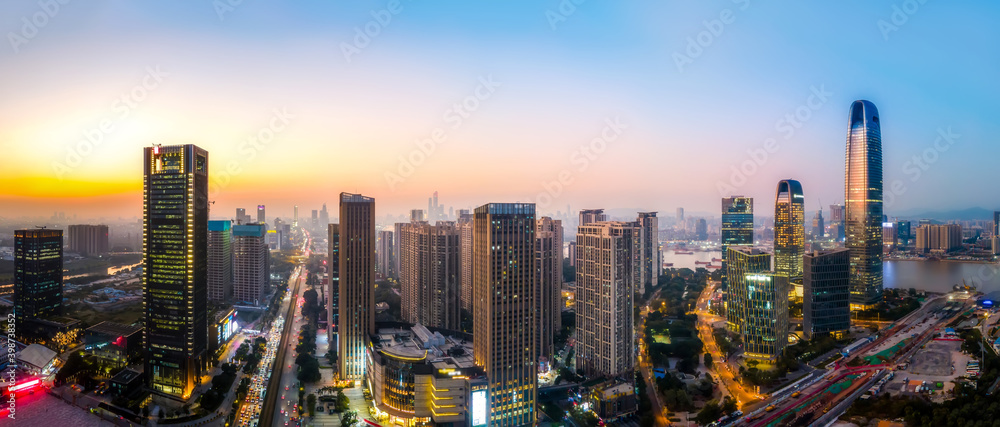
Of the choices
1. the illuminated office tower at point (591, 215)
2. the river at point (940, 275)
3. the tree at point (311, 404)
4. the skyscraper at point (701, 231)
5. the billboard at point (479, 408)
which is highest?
the illuminated office tower at point (591, 215)

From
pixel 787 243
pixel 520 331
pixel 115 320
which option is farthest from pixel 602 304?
pixel 115 320

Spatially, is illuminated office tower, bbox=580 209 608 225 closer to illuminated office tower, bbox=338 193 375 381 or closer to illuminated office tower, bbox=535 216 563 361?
illuminated office tower, bbox=535 216 563 361

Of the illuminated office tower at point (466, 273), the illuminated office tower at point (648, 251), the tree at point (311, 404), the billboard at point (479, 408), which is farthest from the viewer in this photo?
the illuminated office tower at point (648, 251)

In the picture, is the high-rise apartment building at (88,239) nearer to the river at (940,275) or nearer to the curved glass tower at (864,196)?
the curved glass tower at (864,196)

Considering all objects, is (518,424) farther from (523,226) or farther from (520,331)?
(523,226)

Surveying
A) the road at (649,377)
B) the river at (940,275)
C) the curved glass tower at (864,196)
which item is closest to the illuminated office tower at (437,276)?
the road at (649,377)
